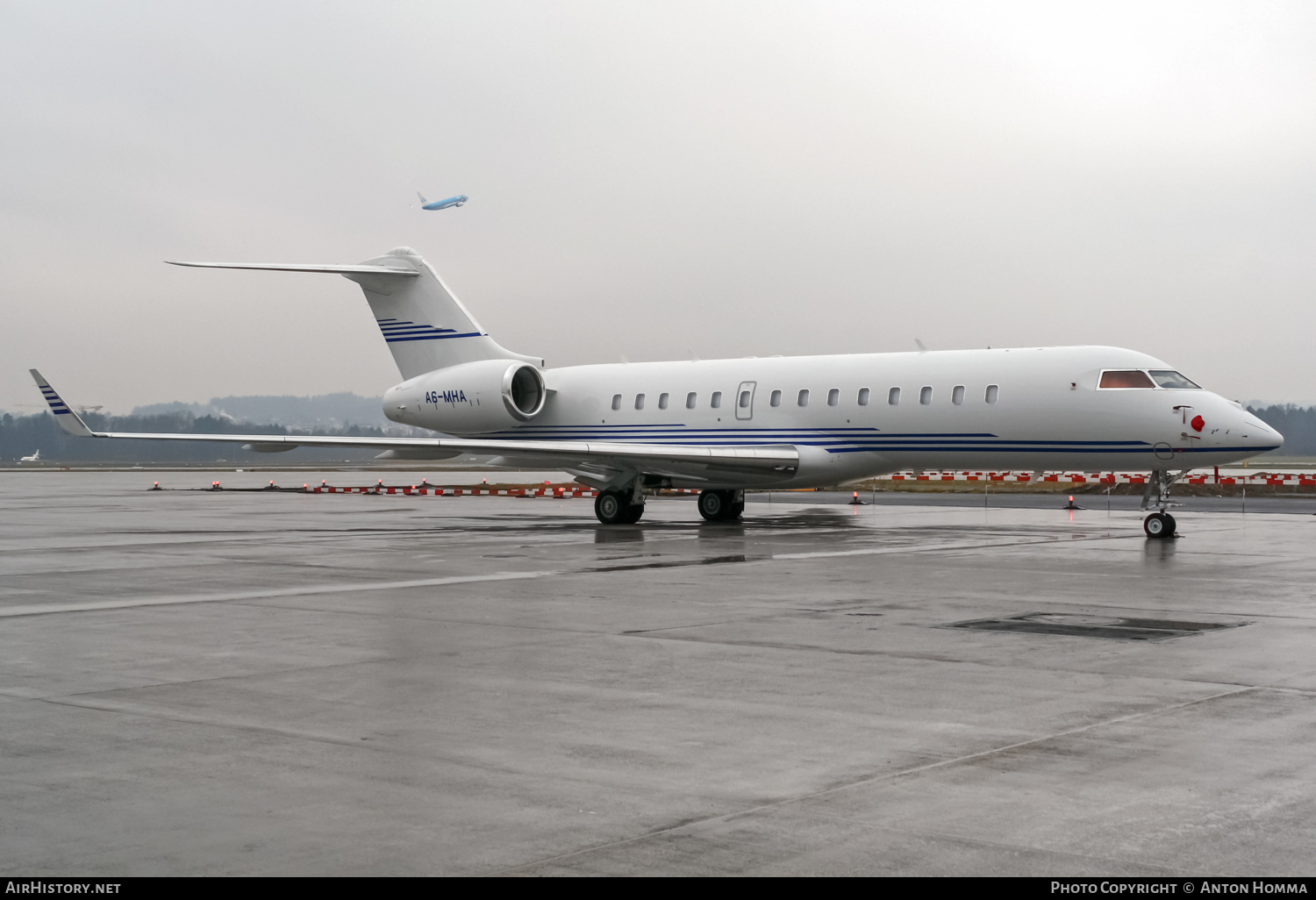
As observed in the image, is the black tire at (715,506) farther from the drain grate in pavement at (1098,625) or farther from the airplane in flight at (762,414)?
the drain grate in pavement at (1098,625)

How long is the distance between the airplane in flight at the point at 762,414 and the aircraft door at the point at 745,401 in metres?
0.03

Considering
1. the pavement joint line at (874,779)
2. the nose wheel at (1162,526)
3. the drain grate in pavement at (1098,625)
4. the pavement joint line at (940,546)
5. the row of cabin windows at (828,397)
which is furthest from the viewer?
the row of cabin windows at (828,397)

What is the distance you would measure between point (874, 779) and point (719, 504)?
1965cm

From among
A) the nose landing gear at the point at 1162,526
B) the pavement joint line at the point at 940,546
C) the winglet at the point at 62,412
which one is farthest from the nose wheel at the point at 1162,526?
the winglet at the point at 62,412

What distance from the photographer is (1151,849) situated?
4379 mm

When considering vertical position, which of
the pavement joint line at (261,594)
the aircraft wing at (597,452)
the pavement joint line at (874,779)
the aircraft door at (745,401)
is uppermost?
the aircraft door at (745,401)

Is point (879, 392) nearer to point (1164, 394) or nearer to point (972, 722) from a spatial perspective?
point (1164, 394)

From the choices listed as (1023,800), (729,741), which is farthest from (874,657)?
(1023,800)

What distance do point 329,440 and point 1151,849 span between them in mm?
20456

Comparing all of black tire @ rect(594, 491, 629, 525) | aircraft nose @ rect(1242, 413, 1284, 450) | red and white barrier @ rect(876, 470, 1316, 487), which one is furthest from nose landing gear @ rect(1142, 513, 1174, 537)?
red and white barrier @ rect(876, 470, 1316, 487)

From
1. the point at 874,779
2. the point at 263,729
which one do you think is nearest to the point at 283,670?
the point at 263,729

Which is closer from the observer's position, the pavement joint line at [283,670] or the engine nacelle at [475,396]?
the pavement joint line at [283,670]

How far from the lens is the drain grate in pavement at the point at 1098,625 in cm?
967
